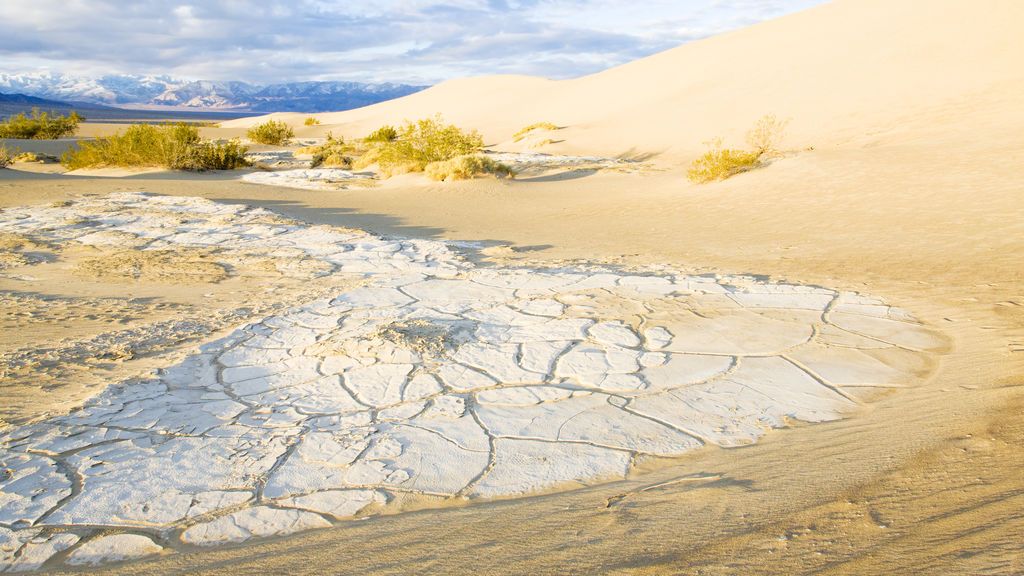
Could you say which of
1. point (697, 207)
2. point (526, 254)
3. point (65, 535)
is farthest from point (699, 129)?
point (65, 535)

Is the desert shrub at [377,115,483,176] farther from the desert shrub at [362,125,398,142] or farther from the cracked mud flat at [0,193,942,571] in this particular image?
the cracked mud flat at [0,193,942,571]

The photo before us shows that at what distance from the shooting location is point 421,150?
1684 centimetres

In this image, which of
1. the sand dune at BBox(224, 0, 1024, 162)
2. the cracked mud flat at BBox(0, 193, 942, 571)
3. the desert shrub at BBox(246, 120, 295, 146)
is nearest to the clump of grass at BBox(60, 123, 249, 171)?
the cracked mud flat at BBox(0, 193, 942, 571)

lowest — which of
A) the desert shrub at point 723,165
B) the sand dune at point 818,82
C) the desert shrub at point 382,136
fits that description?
the desert shrub at point 723,165

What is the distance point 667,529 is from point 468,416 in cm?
152

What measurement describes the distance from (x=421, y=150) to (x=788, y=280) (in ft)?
37.6

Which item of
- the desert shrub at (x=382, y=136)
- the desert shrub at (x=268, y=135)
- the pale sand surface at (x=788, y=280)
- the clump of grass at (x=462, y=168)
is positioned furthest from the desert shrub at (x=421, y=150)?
the desert shrub at (x=268, y=135)

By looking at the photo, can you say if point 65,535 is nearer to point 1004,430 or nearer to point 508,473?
point 508,473

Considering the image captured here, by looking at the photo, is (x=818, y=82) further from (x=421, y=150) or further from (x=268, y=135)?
(x=268, y=135)

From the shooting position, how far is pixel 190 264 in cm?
775

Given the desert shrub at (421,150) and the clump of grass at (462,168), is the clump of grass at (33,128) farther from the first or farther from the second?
the clump of grass at (462,168)

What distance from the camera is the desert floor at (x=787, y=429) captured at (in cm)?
243

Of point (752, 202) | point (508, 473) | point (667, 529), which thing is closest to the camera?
point (667, 529)

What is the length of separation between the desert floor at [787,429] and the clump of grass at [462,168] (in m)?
3.71
